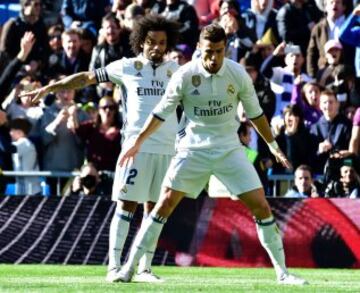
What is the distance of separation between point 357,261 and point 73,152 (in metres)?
4.61

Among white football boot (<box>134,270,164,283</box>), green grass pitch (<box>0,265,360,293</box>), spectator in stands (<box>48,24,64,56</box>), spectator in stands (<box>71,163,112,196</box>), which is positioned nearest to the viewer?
green grass pitch (<box>0,265,360,293</box>)

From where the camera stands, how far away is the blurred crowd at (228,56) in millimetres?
18188

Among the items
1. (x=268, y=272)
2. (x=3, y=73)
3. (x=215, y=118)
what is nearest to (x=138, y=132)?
(x=215, y=118)

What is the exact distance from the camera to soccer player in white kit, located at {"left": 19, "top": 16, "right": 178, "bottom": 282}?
13.3 m

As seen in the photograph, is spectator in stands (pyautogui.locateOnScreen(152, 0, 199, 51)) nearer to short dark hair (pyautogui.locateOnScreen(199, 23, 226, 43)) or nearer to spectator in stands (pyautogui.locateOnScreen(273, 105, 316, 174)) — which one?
spectator in stands (pyautogui.locateOnScreen(273, 105, 316, 174))

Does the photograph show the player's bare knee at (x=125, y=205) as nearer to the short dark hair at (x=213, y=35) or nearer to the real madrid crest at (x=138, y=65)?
the real madrid crest at (x=138, y=65)

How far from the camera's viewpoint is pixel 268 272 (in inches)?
609

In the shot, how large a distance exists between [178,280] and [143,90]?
1949 millimetres

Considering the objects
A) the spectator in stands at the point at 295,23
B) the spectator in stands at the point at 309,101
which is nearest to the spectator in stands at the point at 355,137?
the spectator in stands at the point at 309,101

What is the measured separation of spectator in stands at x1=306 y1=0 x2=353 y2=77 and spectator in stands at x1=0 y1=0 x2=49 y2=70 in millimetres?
4509

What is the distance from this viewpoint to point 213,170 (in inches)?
484

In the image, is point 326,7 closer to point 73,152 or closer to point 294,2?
point 294,2

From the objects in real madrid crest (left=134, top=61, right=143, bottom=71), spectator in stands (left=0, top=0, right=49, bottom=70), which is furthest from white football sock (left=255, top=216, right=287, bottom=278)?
spectator in stands (left=0, top=0, right=49, bottom=70)

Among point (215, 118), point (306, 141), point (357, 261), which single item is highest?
point (215, 118)
